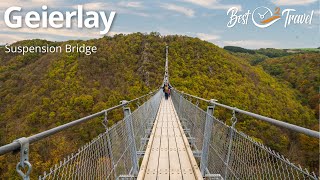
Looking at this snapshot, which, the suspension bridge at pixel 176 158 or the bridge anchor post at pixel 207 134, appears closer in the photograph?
the suspension bridge at pixel 176 158

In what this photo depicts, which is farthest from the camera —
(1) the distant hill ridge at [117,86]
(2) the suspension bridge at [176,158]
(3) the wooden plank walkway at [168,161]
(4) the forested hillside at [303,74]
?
(4) the forested hillside at [303,74]

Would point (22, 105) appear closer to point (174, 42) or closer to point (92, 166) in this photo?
point (174, 42)

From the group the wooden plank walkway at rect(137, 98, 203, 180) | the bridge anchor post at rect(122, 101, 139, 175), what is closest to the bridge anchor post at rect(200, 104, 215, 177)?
the wooden plank walkway at rect(137, 98, 203, 180)

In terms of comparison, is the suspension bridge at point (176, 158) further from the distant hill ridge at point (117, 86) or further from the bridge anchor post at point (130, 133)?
the distant hill ridge at point (117, 86)

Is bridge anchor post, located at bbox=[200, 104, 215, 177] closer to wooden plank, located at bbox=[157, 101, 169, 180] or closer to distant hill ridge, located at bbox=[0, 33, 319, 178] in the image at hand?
wooden plank, located at bbox=[157, 101, 169, 180]

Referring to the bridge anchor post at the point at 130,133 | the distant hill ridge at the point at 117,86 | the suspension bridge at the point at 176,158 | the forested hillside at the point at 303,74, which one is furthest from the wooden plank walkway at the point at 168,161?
the forested hillside at the point at 303,74

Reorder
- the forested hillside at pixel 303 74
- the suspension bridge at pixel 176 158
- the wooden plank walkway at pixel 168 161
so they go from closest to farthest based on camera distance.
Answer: the suspension bridge at pixel 176 158 → the wooden plank walkway at pixel 168 161 → the forested hillside at pixel 303 74

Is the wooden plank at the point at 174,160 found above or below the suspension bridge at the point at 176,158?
below

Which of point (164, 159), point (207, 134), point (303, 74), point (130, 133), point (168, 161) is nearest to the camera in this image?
point (207, 134)

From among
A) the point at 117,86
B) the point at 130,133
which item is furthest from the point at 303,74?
the point at 130,133

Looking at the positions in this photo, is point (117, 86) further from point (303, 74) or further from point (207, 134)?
point (207, 134)

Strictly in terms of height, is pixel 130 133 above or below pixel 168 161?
above

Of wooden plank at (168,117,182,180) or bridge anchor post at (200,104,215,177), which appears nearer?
bridge anchor post at (200,104,215,177)

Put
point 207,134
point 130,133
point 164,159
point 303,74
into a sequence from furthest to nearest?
point 303,74, point 164,159, point 130,133, point 207,134
